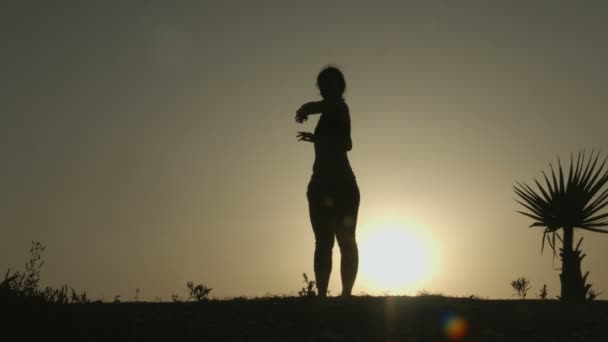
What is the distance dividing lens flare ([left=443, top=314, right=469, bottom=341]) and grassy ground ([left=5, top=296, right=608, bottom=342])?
0.09 ft

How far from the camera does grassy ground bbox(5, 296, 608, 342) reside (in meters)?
6.74

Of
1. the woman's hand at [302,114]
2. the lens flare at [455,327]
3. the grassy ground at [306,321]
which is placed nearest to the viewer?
the grassy ground at [306,321]

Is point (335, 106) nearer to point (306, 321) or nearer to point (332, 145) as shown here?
point (332, 145)

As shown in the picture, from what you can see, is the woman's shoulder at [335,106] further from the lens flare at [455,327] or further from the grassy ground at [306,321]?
the lens flare at [455,327]

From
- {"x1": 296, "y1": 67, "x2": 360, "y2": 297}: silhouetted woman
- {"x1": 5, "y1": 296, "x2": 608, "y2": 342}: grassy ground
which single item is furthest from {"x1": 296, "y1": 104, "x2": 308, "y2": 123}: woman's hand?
{"x1": 5, "y1": 296, "x2": 608, "y2": 342}: grassy ground

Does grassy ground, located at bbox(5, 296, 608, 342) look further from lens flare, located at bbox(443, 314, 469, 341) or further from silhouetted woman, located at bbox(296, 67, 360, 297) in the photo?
silhouetted woman, located at bbox(296, 67, 360, 297)

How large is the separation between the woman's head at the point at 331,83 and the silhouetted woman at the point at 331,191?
1 centimetres

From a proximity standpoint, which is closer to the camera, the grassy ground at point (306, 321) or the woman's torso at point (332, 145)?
the grassy ground at point (306, 321)

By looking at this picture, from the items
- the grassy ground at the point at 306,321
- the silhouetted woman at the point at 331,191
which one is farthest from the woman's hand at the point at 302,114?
the grassy ground at the point at 306,321

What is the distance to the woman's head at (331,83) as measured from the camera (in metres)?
8.15

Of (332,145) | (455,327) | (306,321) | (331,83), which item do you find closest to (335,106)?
(331,83)

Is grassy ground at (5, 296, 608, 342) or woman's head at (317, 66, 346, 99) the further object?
woman's head at (317, 66, 346, 99)

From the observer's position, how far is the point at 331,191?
7945mm

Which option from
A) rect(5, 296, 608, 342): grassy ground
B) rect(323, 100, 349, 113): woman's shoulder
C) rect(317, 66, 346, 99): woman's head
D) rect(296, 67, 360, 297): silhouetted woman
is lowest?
rect(5, 296, 608, 342): grassy ground
